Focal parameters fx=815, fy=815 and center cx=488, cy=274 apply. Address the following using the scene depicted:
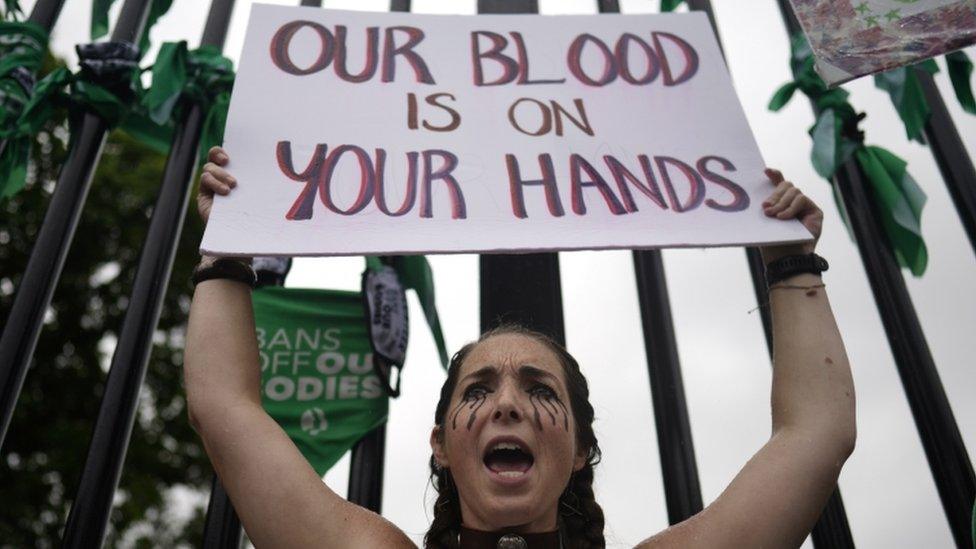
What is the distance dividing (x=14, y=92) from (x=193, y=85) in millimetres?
517

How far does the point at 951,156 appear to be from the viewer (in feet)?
6.86

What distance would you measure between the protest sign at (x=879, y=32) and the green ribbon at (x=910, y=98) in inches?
20.8

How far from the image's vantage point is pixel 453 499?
1.47 metres

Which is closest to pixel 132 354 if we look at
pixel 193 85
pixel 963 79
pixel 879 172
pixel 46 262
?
pixel 46 262

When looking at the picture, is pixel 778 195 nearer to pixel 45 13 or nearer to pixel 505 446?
pixel 505 446

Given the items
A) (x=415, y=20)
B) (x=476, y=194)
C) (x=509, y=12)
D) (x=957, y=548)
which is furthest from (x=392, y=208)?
(x=957, y=548)

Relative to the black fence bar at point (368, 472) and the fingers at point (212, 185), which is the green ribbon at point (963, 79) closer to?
the black fence bar at point (368, 472)

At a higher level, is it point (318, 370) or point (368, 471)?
point (318, 370)

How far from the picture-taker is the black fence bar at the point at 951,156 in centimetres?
200

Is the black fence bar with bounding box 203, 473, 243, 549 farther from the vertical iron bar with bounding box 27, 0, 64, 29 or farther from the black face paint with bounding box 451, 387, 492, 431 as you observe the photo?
the vertical iron bar with bounding box 27, 0, 64, 29

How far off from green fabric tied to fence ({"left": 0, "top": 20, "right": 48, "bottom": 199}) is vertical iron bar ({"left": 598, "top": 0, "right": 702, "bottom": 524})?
1.79 m

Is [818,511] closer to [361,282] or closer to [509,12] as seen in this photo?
[361,282]

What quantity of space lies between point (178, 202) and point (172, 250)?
130 millimetres

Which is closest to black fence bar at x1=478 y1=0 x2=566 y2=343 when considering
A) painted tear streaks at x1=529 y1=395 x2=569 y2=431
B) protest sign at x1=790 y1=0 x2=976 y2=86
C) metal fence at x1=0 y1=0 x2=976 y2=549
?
metal fence at x1=0 y1=0 x2=976 y2=549
